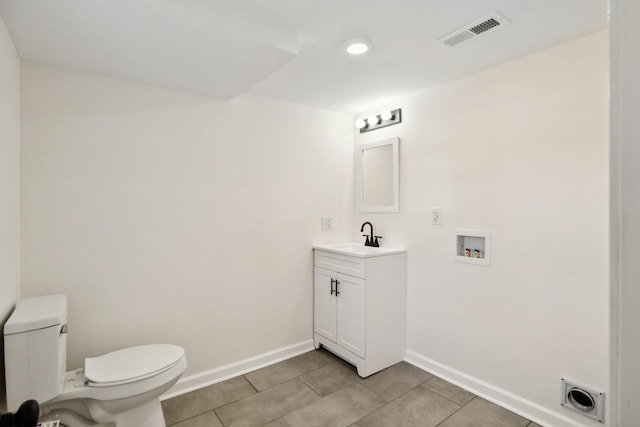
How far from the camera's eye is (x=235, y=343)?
2.57 metres

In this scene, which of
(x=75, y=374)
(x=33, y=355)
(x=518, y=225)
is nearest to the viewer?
(x=33, y=355)

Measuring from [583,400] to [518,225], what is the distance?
1.03 metres

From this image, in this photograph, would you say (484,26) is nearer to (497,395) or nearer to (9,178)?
(497,395)

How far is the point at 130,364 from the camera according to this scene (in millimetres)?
1782

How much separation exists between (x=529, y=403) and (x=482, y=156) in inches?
63.8

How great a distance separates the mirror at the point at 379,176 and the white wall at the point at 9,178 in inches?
99.8

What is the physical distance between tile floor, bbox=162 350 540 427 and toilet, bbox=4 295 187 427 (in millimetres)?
389

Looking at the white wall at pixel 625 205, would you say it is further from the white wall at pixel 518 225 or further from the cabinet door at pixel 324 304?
the cabinet door at pixel 324 304

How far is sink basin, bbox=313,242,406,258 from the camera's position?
2549mm

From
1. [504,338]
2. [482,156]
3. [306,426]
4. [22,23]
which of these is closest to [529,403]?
[504,338]

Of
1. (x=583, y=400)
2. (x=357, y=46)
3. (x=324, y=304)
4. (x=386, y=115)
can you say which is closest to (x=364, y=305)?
(x=324, y=304)

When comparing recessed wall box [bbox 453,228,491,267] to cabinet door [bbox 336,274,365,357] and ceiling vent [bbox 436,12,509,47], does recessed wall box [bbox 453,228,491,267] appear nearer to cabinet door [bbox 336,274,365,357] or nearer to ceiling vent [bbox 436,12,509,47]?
cabinet door [bbox 336,274,365,357]

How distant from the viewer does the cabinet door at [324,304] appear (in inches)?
110

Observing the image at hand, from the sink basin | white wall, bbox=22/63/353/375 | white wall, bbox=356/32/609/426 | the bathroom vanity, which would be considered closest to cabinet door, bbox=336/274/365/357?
the bathroom vanity
